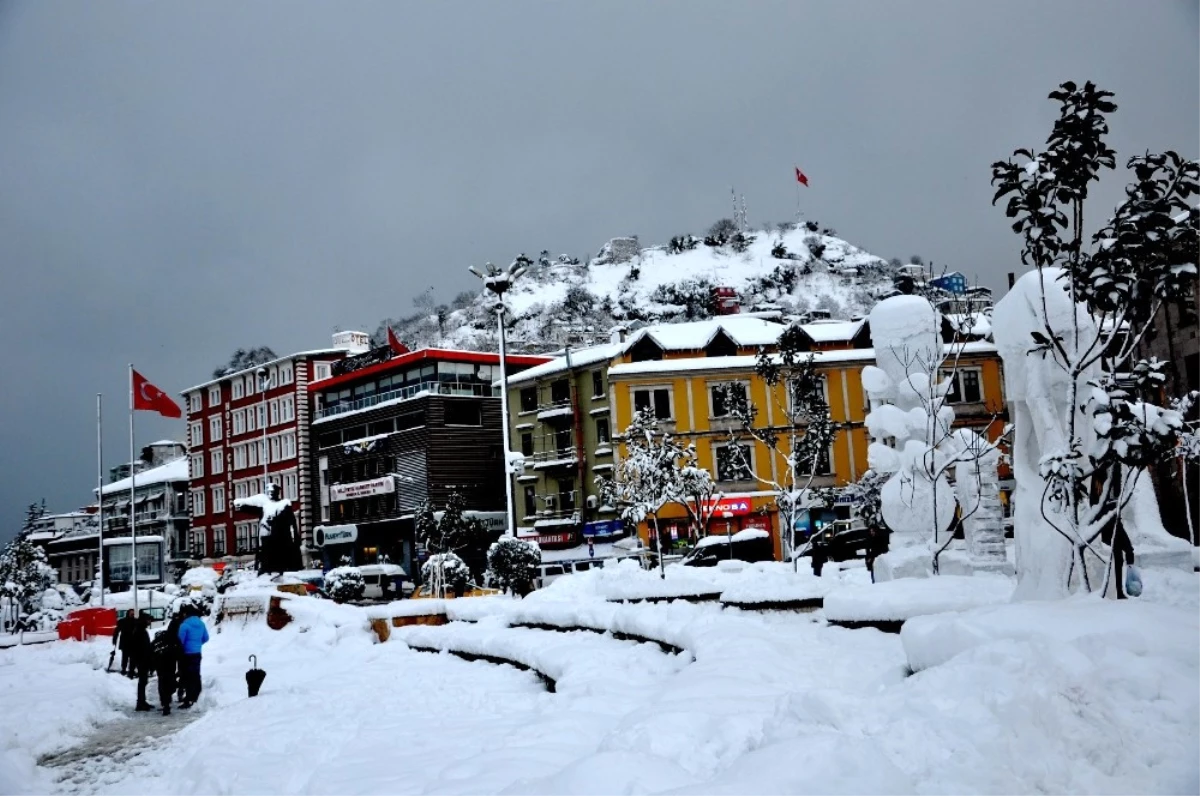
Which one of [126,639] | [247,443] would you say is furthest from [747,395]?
[247,443]

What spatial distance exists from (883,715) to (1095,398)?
4365 millimetres

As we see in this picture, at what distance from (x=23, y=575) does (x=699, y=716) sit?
4468cm

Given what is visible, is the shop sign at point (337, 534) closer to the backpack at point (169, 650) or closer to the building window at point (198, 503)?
the building window at point (198, 503)

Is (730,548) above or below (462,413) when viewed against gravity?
below

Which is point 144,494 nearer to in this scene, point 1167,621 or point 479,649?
point 479,649

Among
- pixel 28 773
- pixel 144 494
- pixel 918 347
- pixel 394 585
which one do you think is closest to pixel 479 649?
pixel 28 773

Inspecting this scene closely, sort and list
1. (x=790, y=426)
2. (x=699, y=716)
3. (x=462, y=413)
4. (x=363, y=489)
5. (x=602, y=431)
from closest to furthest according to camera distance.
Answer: (x=699, y=716)
(x=790, y=426)
(x=602, y=431)
(x=462, y=413)
(x=363, y=489)

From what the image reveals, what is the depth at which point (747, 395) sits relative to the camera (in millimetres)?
44406

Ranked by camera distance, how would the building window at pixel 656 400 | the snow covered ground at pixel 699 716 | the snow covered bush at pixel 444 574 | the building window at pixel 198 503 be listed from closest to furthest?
the snow covered ground at pixel 699 716, the snow covered bush at pixel 444 574, the building window at pixel 656 400, the building window at pixel 198 503

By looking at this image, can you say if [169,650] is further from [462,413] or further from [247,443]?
[247,443]

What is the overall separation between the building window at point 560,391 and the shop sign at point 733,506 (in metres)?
9.36

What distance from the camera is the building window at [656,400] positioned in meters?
45.0

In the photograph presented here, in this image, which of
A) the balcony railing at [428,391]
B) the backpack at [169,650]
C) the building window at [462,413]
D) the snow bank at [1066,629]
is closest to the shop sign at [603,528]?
the building window at [462,413]

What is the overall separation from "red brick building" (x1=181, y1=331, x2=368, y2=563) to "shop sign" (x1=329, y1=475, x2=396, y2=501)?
12.1ft
